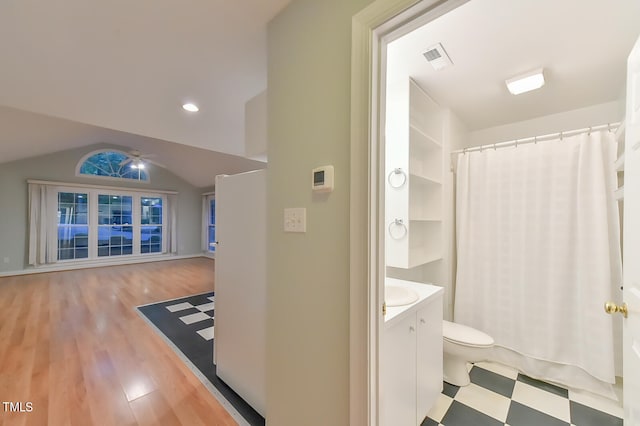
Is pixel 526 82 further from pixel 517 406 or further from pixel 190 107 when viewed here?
pixel 190 107

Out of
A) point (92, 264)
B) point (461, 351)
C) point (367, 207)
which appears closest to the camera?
point (367, 207)

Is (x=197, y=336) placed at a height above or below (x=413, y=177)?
below

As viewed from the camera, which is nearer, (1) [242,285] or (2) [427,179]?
(1) [242,285]

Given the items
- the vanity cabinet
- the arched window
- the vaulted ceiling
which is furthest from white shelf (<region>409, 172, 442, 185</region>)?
the arched window

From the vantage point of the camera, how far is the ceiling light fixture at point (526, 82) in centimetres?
172

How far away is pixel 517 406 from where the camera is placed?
1.65m

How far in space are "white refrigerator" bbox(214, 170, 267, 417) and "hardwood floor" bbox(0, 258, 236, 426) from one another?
227 millimetres

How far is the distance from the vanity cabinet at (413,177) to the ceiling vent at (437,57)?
22 centimetres

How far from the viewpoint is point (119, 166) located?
246 inches

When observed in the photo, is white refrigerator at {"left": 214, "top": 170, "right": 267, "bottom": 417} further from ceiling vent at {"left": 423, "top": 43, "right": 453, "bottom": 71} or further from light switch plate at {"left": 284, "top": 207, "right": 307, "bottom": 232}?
ceiling vent at {"left": 423, "top": 43, "right": 453, "bottom": 71}

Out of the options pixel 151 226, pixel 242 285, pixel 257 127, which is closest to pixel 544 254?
pixel 242 285

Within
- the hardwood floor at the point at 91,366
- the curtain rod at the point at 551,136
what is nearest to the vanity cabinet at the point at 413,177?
the curtain rod at the point at 551,136

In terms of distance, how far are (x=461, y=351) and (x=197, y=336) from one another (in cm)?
246

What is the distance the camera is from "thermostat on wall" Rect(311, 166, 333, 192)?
3.24ft
